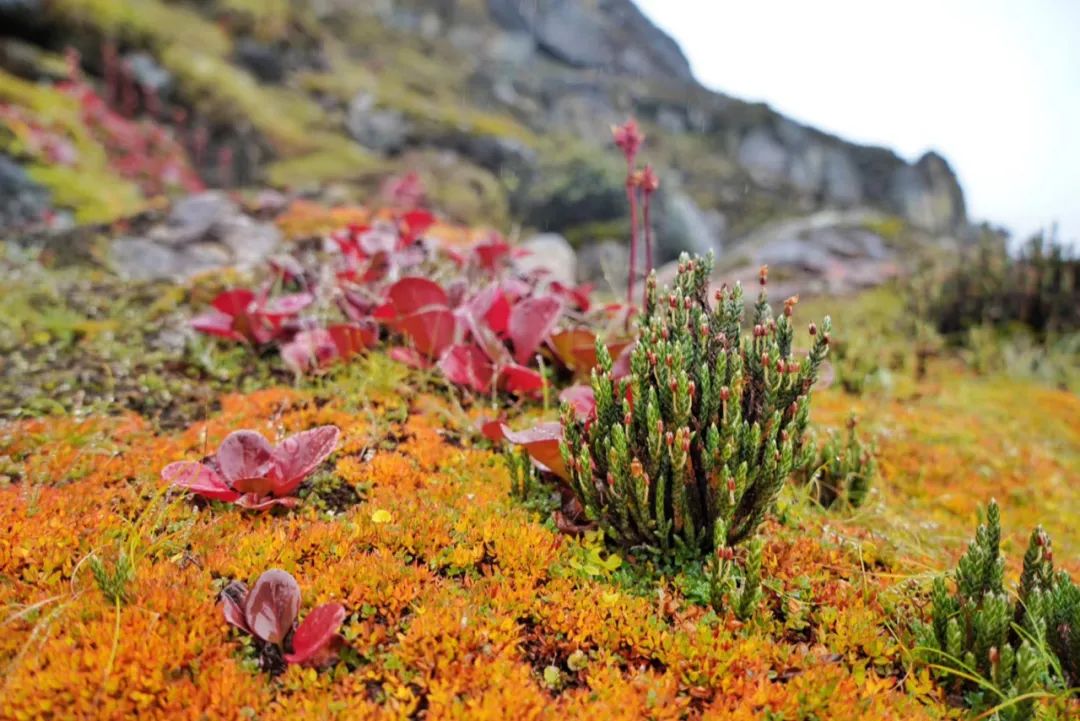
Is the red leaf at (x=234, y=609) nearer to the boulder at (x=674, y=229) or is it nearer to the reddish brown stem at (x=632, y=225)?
the reddish brown stem at (x=632, y=225)

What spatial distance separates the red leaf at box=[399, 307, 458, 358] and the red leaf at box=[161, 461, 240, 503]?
148 cm

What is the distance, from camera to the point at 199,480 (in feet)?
7.69

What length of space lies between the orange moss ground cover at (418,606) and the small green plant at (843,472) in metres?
0.12

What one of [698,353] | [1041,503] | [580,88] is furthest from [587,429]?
[580,88]

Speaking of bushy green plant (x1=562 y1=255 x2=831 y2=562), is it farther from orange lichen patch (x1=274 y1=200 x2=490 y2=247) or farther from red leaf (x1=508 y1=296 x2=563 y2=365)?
orange lichen patch (x1=274 y1=200 x2=490 y2=247)

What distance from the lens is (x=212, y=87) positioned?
16.9m

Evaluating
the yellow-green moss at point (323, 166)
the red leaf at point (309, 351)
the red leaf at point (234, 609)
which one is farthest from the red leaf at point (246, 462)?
the yellow-green moss at point (323, 166)

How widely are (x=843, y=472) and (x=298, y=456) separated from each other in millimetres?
2413

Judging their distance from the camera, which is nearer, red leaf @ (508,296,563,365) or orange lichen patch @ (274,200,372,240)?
red leaf @ (508,296,563,365)

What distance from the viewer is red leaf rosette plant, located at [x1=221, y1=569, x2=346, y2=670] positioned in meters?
1.73

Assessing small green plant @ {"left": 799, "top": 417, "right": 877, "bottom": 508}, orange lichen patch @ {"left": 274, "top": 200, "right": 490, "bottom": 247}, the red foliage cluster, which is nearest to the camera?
small green plant @ {"left": 799, "top": 417, "right": 877, "bottom": 508}

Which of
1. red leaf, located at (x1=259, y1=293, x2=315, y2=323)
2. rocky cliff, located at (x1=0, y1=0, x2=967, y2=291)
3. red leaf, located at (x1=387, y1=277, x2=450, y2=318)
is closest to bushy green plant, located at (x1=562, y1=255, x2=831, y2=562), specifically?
rocky cliff, located at (x1=0, y1=0, x2=967, y2=291)

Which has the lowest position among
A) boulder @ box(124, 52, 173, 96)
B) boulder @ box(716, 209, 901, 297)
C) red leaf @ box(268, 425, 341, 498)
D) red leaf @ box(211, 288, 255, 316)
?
red leaf @ box(268, 425, 341, 498)

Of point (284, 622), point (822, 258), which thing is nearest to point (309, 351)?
point (284, 622)
